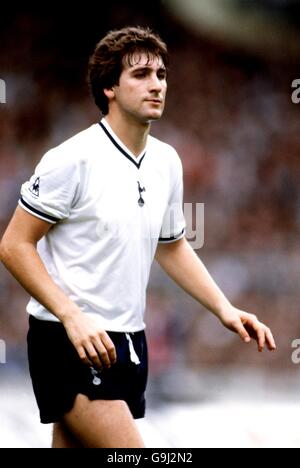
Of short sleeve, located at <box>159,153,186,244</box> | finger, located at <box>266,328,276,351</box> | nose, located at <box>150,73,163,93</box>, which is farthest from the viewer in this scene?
short sleeve, located at <box>159,153,186,244</box>

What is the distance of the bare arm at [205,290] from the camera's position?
345 centimetres

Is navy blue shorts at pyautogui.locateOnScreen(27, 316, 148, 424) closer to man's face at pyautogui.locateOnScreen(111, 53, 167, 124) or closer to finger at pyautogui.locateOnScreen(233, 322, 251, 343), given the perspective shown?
finger at pyautogui.locateOnScreen(233, 322, 251, 343)

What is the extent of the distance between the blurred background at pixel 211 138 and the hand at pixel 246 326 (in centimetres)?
345

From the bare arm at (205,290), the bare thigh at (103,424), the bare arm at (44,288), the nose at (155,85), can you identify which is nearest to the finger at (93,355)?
the bare arm at (44,288)

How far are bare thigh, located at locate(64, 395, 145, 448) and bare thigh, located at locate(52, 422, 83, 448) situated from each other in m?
0.14

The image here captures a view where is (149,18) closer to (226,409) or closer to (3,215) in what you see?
(3,215)

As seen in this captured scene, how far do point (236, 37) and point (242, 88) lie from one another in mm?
388

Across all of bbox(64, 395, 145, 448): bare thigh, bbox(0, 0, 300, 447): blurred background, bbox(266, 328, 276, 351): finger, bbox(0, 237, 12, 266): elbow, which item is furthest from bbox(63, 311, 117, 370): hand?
bbox(0, 0, 300, 447): blurred background

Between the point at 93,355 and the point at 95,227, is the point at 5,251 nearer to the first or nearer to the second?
the point at 95,227

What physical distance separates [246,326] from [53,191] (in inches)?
31.9

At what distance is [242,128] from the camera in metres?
7.88

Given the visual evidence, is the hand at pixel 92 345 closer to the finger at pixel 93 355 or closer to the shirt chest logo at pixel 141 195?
the finger at pixel 93 355

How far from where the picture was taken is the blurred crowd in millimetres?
→ 7277
